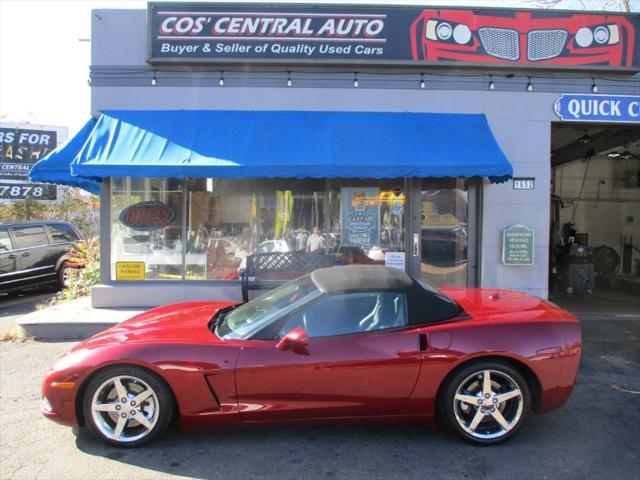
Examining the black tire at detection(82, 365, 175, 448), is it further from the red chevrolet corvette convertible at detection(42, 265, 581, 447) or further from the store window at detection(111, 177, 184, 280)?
the store window at detection(111, 177, 184, 280)

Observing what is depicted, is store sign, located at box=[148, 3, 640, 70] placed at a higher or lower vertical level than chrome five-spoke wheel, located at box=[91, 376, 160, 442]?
higher

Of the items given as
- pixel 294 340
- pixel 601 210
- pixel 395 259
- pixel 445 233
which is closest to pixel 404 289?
pixel 294 340

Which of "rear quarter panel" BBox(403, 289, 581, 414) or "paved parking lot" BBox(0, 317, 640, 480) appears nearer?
"paved parking lot" BBox(0, 317, 640, 480)

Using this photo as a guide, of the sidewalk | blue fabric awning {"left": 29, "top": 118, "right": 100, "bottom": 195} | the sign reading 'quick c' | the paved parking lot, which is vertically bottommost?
the paved parking lot

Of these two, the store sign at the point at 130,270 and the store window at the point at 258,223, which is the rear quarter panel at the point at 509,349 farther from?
the store sign at the point at 130,270

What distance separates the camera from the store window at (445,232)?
8.23 meters

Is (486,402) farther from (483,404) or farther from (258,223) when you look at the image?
(258,223)

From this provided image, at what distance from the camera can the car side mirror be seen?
134 inches

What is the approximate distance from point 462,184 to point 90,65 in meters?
6.36

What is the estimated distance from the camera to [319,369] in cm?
350

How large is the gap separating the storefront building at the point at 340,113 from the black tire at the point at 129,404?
4.44m

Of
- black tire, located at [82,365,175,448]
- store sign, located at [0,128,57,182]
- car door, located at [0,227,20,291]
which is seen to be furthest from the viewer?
store sign, located at [0,128,57,182]

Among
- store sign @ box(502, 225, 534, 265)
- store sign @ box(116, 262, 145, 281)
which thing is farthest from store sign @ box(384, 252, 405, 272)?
store sign @ box(116, 262, 145, 281)

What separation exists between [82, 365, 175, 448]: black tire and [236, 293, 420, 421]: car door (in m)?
0.55
